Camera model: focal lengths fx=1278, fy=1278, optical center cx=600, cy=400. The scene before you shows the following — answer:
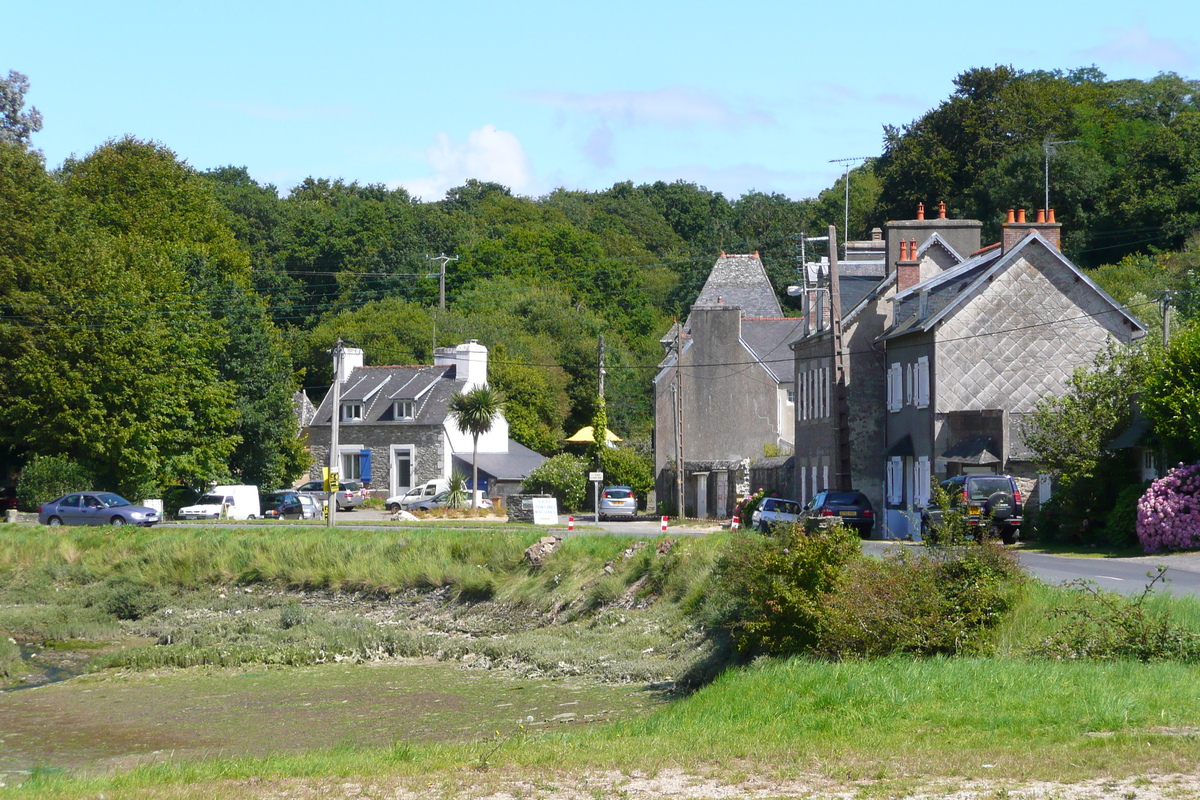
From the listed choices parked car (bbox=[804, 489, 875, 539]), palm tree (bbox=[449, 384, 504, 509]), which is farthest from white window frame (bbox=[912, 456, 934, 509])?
palm tree (bbox=[449, 384, 504, 509])

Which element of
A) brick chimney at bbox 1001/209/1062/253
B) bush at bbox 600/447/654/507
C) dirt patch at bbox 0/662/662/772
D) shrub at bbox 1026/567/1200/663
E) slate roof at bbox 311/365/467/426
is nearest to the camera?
shrub at bbox 1026/567/1200/663

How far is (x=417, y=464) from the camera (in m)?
71.1

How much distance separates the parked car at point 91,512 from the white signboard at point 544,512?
45.4ft

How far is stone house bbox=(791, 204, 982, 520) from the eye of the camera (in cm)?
4309

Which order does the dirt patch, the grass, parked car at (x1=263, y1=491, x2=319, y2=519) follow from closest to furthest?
the grass → the dirt patch → parked car at (x1=263, y1=491, x2=319, y2=519)

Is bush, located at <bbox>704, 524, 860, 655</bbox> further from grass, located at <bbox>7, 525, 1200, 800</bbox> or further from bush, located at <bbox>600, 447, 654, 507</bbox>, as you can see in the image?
bush, located at <bbox>600, 447, 654, 507</bbox>

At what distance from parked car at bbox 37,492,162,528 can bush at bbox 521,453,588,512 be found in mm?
21418

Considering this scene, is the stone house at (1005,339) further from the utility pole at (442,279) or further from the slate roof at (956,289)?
the utility pole at (442,279)

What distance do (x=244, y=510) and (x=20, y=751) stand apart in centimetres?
3856

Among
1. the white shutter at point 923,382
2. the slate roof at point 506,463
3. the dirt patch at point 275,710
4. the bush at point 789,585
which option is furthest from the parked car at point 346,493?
the bush at point 789,585

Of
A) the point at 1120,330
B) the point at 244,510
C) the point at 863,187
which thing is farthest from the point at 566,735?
the point at 863,187

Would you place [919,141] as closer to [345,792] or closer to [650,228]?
[650,228]

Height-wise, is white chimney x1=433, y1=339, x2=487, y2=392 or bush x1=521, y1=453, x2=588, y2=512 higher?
white chimney x1=433, y1=339, x2=487, y2=392

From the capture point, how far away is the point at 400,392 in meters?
72.4
